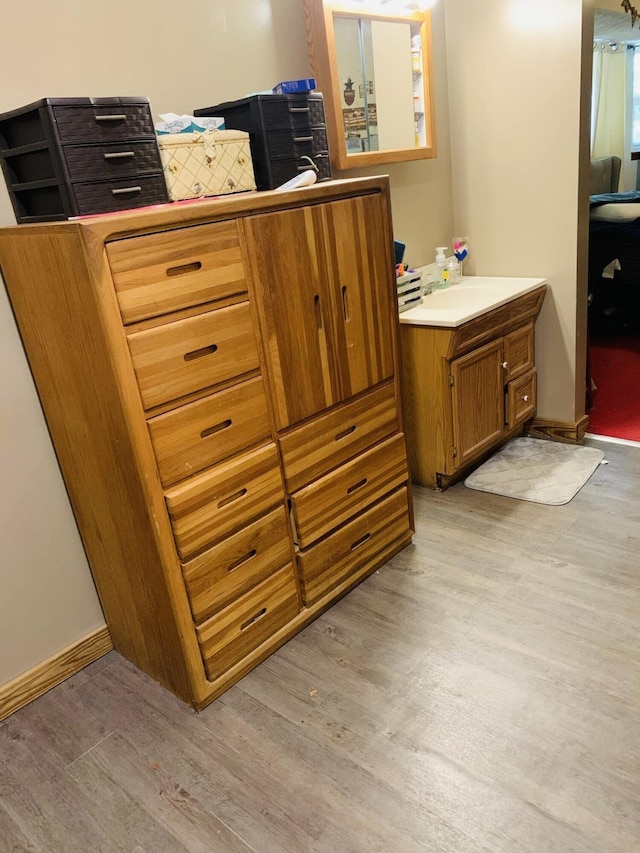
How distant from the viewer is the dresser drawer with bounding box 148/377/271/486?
1565 mm

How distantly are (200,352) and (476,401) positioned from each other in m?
1.45

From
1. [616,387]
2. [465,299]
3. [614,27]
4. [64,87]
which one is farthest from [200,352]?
[614,27]

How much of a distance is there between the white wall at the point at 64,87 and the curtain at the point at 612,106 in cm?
550

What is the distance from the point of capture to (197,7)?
202 centimetres

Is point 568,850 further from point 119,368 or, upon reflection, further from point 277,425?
point 119,368

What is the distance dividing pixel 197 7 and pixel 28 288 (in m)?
1.10

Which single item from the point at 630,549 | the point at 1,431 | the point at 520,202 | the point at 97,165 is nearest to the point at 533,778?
the point at 630,549

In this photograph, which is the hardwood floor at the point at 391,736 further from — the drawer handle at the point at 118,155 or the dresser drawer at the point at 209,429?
the drawer handle at the point at 118,155

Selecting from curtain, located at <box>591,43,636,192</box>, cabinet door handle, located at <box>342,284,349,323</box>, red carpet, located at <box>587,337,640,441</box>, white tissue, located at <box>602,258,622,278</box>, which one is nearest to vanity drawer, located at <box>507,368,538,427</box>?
red carpet, located at <box>587,337,640,441</box>

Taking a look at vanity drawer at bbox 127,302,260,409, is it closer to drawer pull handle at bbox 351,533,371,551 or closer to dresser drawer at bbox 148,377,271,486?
dresser drawer at bbox 148,377,271,486

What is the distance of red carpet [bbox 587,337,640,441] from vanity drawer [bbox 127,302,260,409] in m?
2.15

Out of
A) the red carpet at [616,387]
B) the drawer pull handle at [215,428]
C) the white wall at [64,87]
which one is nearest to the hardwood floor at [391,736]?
the white wall at [64,87]

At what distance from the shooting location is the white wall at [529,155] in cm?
263

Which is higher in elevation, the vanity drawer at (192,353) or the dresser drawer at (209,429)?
the vanity drawer at (192,353)
